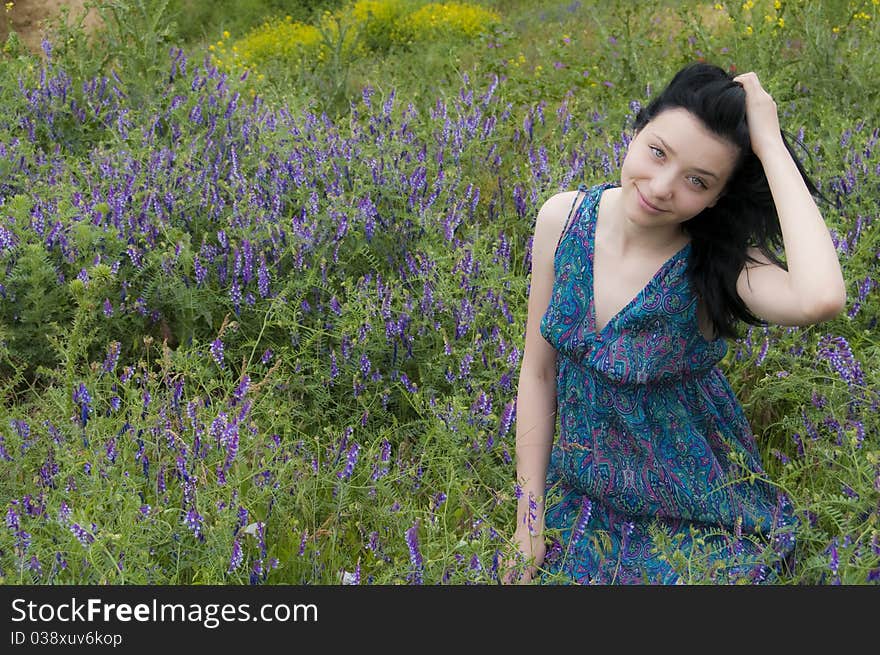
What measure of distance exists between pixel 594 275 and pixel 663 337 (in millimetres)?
234

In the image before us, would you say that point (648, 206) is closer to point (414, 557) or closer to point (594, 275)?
point (594, 275)

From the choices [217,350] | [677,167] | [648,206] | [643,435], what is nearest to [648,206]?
[648,206]

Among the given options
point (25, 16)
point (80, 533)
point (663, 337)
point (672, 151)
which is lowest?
point (80, 533)

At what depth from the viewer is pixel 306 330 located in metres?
3.18

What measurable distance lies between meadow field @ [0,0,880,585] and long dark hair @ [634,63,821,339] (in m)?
0.39

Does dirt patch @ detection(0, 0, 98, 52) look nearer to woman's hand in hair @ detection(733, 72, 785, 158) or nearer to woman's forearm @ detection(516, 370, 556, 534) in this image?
woman's forearm @ detection(516, 370, 556, 534)

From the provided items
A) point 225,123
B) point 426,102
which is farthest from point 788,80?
point 225,123

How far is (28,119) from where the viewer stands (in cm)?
458

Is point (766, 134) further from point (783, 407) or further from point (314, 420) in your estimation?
point (314, 420)

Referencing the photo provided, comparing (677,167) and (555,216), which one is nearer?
(677,167)

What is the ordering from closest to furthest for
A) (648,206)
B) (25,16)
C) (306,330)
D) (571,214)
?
(648,206) < (571,214) < (306,330) < (25,16)

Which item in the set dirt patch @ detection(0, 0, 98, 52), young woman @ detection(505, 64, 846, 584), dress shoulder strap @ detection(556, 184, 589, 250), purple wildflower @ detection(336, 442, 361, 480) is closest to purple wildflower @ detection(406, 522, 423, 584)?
young woman @ detection(505, 64, 846, 584)

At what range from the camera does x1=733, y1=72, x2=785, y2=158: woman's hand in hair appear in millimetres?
2131

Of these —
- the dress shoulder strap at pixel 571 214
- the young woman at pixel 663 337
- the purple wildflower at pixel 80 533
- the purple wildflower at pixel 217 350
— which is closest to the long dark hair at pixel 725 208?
the young woman at pixel 663 337
